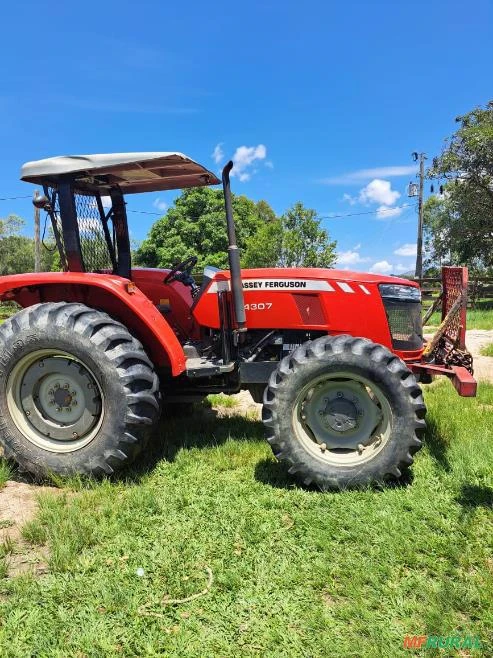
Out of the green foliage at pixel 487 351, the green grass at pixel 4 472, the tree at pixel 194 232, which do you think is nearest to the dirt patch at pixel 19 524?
the green grass at pixel 4 472

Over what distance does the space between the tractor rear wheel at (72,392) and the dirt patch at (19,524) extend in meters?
0.16

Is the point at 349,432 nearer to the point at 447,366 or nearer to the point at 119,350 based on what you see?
the point at 447,366

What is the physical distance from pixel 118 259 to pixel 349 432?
2.51m

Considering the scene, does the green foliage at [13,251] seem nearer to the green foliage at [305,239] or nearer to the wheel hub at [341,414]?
the green foliage at [305,239]

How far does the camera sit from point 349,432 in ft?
11.2

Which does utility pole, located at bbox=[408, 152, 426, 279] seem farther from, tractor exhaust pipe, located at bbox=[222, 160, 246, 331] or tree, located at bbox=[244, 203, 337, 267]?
tractor exhaust pipe, located at bbox=[222, 160, 246, 331]

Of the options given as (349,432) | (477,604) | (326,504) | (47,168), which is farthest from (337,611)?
(47,168)

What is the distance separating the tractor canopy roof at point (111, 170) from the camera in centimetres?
343

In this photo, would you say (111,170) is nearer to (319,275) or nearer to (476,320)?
(319,275)

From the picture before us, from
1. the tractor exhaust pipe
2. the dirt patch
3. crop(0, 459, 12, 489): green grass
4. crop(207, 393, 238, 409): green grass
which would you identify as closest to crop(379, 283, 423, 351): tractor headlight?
the tractor exhaust pipe

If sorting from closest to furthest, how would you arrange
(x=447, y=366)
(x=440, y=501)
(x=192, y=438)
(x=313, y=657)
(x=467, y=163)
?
(x=313, y=657), (x=440, y=501), (x=447, y=366), (x=192, y=438), (x=467, y=163)

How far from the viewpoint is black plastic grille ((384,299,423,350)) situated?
12.5ft

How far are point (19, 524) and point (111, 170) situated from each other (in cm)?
244

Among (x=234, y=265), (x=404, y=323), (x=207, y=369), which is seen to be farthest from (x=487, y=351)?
(x=234, y=265)
